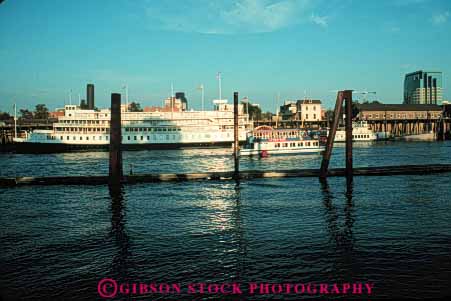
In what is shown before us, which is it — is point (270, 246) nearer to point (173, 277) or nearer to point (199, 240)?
point (199, 240)

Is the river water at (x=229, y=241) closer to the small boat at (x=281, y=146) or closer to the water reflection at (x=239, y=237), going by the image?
the water reflection at (x=239, y=237)

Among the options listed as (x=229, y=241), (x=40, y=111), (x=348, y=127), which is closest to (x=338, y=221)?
(x=229, y=241)

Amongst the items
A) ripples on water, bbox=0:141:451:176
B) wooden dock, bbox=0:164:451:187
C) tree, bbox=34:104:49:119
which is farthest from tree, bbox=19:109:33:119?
wooden dock, bbox=0:164:451:187

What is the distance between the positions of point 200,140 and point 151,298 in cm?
7847

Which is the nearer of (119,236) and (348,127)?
(119,236)

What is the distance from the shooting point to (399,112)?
132 metres

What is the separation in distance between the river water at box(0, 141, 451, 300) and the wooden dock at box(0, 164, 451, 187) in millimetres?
4502

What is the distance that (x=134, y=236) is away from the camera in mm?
13766

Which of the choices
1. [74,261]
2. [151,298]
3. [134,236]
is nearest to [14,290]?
[74,261]

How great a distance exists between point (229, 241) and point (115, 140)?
15.0m

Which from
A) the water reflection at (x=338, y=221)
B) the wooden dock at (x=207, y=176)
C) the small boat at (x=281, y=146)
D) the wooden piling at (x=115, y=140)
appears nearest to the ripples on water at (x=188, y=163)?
the small boat at (x=281, y=146)

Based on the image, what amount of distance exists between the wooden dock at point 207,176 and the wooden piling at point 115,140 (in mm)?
1519

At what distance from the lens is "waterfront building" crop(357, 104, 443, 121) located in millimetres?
128375

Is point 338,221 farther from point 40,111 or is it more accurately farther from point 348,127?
point 40,111
